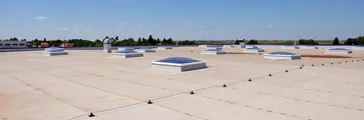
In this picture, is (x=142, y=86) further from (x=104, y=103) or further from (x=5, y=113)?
(x=5, y=113)

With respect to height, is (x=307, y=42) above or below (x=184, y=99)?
above

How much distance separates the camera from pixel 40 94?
8.91 m

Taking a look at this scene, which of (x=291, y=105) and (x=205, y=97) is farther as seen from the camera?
(x=205, y=97)

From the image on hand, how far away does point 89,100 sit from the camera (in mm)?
8109

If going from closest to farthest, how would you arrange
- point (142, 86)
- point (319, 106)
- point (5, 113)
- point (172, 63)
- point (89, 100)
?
point (5, 113) → point (319, 106) → point (89, 100) → point (142, 86) → point (172, 63)

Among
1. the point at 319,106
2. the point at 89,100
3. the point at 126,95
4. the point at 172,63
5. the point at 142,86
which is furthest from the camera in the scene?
the point at 172,63

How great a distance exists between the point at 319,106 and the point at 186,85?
476 centimetres

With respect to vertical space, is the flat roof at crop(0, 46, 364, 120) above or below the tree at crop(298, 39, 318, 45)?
below

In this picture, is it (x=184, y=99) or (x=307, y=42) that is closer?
(x=184, y=99)

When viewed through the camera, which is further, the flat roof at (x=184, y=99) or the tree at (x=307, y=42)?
the tree at (x=307, y=42)

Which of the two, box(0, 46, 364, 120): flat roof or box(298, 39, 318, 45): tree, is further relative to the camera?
box(298, 39, 318, 45): tree

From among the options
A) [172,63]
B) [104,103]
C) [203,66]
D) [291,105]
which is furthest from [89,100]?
[203,66]

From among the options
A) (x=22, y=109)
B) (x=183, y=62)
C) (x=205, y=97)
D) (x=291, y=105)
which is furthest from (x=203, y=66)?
(x=22, y=109)

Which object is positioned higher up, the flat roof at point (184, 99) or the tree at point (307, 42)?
the tree at point (307, 42)
